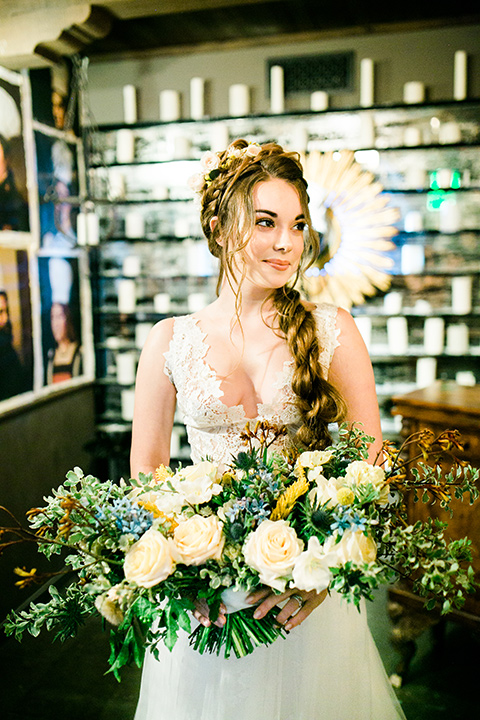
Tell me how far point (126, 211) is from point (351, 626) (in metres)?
3.61

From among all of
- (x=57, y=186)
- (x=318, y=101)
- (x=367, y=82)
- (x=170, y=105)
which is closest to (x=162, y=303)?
(x=57, y=186)

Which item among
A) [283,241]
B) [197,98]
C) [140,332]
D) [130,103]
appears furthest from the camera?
[140,332]

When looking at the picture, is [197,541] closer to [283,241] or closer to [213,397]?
[213,397]

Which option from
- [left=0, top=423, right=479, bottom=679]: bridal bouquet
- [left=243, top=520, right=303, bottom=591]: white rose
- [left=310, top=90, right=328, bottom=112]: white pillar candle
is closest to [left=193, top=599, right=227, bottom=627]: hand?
[left=0, top=423, right=479, bottom=679]: bridal bouquet

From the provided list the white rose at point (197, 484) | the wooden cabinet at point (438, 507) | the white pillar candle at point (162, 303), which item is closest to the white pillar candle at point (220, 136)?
the white pillar candle at point (162, 303)

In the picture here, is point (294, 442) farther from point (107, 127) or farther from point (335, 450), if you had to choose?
point (107, 127)

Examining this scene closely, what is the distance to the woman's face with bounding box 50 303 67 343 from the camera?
3.78m

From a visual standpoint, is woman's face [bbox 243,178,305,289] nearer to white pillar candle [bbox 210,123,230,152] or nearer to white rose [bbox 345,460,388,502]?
white rose [bbox 345,460,388,502]

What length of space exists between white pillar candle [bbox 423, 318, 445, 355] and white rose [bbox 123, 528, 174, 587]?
10.8ft

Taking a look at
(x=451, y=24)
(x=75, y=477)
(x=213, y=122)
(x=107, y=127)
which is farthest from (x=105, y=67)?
(x=75, y=477)

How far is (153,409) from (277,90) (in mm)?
3110

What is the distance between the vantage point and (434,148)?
3.74 meters

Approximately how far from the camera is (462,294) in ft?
12.3

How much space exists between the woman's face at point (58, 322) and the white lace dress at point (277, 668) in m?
2.57
